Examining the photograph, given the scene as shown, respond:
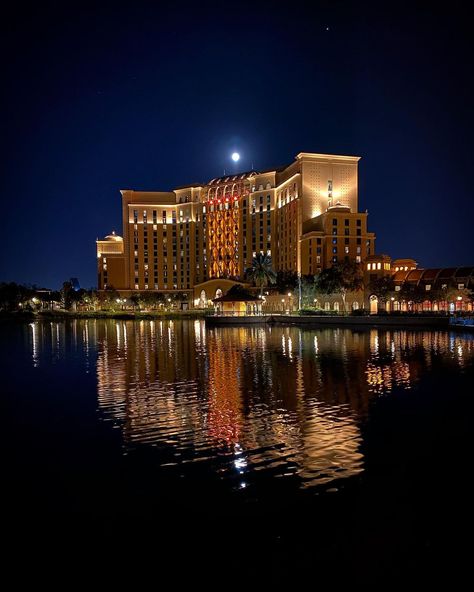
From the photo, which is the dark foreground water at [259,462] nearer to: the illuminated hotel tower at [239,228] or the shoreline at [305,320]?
the shoreline at [305,320]

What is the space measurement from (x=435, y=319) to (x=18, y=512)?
5723cm

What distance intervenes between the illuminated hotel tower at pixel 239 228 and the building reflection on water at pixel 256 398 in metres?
75.8

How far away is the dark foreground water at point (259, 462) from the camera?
9.11 metres

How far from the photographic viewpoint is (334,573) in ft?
26.2

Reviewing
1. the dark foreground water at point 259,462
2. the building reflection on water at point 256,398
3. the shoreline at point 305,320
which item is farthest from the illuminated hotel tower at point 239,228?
the dark foreground water at point 259,462

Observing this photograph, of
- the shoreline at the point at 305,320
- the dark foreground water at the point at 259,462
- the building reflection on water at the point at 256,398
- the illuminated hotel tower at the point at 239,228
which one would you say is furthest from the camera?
the illuminated hotel tower at the point at 239,228

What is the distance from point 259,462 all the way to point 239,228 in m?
141

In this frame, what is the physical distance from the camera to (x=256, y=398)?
2038 centimetres

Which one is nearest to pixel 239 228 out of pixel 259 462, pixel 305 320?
pixel 305 320

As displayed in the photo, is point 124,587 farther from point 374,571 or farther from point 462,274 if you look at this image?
point 462,274

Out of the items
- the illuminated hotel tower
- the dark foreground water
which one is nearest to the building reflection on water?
the dark foreground water

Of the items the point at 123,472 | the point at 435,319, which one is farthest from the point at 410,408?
the point at 435,319

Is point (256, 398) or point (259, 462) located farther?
point (256, 398)

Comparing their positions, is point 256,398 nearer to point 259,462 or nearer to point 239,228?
point 259,462
